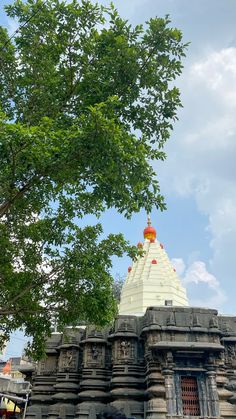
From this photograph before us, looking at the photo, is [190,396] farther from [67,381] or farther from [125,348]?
[67,381]

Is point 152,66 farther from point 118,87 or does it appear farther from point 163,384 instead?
point 163,384

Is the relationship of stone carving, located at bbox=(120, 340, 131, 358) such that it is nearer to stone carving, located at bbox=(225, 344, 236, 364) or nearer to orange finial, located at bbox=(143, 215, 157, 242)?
stone carving, located at bbox=(225, 344, 236, 364)

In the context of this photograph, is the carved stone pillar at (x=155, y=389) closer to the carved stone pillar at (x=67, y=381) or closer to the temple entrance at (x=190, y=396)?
the temple entrance at (x=190, y=396)

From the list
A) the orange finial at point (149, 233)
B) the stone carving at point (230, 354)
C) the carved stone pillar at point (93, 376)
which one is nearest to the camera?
the carved stone pillar at point (93, 376)

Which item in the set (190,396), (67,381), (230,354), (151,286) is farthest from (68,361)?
(151,286)

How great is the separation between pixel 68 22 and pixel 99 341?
548 inches

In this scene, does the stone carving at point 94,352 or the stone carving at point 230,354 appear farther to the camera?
the stone carving at point 94,352

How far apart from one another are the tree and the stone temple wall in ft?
18.7

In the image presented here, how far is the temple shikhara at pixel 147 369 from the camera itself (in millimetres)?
14438

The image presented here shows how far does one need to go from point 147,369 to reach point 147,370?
6cm

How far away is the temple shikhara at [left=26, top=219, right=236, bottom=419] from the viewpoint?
47.4 feet

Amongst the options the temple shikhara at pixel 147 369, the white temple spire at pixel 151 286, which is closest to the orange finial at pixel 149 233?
the white temple spire at pixel 151 286

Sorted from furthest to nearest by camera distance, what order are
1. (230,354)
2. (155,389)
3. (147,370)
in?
1. (230,354)
2. (147,370)
3. (155,389)

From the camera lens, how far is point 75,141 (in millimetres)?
6910
